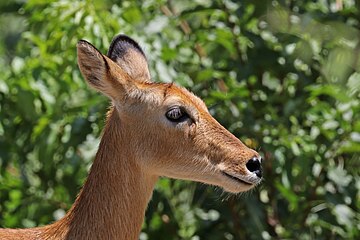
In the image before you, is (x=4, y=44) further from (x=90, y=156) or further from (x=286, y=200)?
(x=286, y=200)

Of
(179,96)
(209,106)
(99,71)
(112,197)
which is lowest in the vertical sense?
(209,106)

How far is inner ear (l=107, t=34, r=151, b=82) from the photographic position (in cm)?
590

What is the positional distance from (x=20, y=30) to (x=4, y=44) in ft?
0.49

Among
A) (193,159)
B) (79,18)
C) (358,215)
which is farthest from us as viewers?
(358,215)

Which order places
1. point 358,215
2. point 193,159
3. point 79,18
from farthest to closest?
point 358,215 → point 79,18 → point 193,159

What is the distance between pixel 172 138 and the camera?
545cm

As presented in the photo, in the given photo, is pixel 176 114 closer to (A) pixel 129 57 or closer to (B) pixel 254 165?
→ (B) pixel 254 165

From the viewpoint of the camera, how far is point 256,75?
23.9ft

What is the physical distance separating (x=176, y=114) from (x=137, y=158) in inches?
10.3

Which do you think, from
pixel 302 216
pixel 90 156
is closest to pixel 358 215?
pixel 302 216

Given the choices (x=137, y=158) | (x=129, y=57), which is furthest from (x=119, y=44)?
(x=137, y=158)

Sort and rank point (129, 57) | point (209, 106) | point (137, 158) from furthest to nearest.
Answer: point (209, 106) → point (129, 57) → point (137, 158)

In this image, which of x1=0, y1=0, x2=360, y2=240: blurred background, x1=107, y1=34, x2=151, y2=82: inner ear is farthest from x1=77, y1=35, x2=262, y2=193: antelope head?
x1=0, y1=0, x2=360, y2=240: blurred background

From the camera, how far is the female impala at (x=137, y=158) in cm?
543
